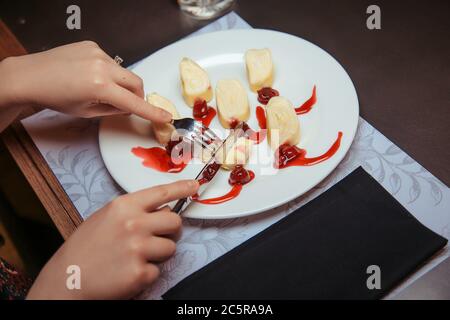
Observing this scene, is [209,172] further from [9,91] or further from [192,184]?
[9,91]

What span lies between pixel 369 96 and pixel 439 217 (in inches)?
13.5

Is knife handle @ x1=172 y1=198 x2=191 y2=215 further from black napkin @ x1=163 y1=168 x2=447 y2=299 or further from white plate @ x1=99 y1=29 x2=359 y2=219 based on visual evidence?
black napkin @ x1=163 y1=168 x2=447 y2=299

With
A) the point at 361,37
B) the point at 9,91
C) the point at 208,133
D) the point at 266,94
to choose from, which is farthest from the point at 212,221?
the point at 361,37

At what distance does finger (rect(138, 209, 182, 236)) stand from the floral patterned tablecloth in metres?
0.11

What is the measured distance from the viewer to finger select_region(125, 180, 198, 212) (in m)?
0.83

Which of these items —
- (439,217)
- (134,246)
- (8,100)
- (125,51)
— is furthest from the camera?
(125,51)

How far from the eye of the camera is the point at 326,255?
851mm

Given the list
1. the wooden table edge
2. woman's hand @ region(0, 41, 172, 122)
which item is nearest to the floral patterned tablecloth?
the wooden table edge

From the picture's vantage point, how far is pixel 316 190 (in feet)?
3.22

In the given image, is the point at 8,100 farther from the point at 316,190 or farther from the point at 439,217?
the point at 439,217

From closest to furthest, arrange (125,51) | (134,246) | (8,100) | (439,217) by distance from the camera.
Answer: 1. (134,246)
2. (439,217)
3. (8,100)
4. (125,51)

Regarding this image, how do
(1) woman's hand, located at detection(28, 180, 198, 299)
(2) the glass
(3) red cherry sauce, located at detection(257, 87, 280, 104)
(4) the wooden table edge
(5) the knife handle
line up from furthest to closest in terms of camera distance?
(2) the glass < (3) red cherry sauce, located at detection(257, 87, 280, 104) < (4) the wooden table edge < (5) the knife handle < (1) woman's hand, located at detection(28, 180, 198, 299)
